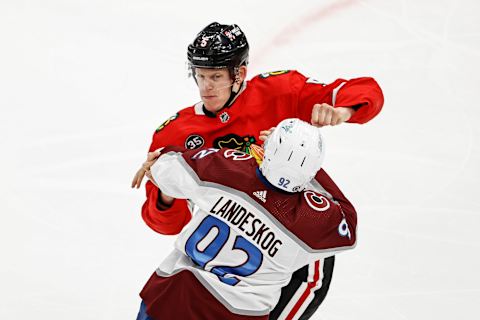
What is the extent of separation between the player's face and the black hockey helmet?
0.03 meters

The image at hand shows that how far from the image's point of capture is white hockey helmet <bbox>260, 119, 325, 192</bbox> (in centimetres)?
243

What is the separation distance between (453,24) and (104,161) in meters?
2.67

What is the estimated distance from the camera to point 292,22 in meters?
5.48

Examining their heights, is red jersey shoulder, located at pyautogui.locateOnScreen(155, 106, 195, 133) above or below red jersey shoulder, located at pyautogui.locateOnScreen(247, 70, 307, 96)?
below

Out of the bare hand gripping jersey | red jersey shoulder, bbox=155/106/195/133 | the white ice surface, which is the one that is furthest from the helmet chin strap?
the white ice surface

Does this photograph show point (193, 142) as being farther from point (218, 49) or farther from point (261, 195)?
point (261, 195)

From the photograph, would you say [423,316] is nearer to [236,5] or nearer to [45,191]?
[45,191]

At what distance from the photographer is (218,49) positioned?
298cm

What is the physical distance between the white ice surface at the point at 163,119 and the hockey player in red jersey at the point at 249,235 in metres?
1.11

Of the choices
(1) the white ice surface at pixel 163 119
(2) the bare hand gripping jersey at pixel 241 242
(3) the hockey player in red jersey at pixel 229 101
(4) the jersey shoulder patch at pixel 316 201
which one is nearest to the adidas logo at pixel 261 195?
(2) the bare hand gripping jersey at pixel 241 242

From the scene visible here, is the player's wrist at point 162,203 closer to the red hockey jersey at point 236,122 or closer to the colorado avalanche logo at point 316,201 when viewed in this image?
the red hockey jersey at point 236,122

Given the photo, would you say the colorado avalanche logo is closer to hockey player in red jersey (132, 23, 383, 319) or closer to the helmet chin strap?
hockey player in red jersey (132, 23, 383, 319)

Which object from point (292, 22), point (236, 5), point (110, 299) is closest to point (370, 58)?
point (292, 22)

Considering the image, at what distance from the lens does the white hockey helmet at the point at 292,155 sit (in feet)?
7.96
